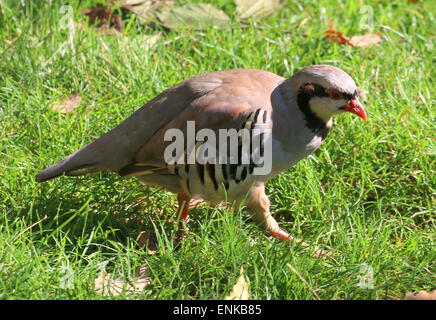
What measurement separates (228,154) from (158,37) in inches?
85.2

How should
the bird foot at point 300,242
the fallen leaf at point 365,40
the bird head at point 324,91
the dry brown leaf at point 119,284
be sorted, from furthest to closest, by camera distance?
the fallen leaf at point 365,40 < the bird head at point 324,91 < the bird foot at point 300,242 < the dry brown leaf at point 119,284

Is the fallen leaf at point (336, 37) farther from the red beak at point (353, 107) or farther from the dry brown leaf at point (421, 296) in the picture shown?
the dry brown leaf at point (421, 296)

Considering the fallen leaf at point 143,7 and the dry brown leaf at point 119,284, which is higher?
the fallen leaf at point 143,7

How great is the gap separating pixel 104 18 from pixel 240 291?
3.45 m

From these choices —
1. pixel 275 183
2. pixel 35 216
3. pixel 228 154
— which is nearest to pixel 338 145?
pixel 275 183

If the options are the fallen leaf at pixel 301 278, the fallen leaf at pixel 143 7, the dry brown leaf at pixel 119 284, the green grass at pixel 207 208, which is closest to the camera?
the fallen leaf at pixel 301 278

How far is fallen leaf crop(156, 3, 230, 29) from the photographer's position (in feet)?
Answer: 20.3

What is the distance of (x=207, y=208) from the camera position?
14.5 feet

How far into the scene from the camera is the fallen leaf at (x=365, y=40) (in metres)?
6.15

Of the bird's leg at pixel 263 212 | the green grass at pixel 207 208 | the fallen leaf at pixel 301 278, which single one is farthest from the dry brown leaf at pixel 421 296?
the bird's leg at pixel 263 212

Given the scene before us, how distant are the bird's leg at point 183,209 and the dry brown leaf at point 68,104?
1.27 m

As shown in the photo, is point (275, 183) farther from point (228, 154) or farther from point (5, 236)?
point (5, 236)

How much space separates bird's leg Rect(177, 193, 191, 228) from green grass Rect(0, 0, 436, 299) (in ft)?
0.30

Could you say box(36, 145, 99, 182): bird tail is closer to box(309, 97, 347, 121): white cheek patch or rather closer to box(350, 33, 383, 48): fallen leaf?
box(309, 97, 347, 121): white cheek patch
